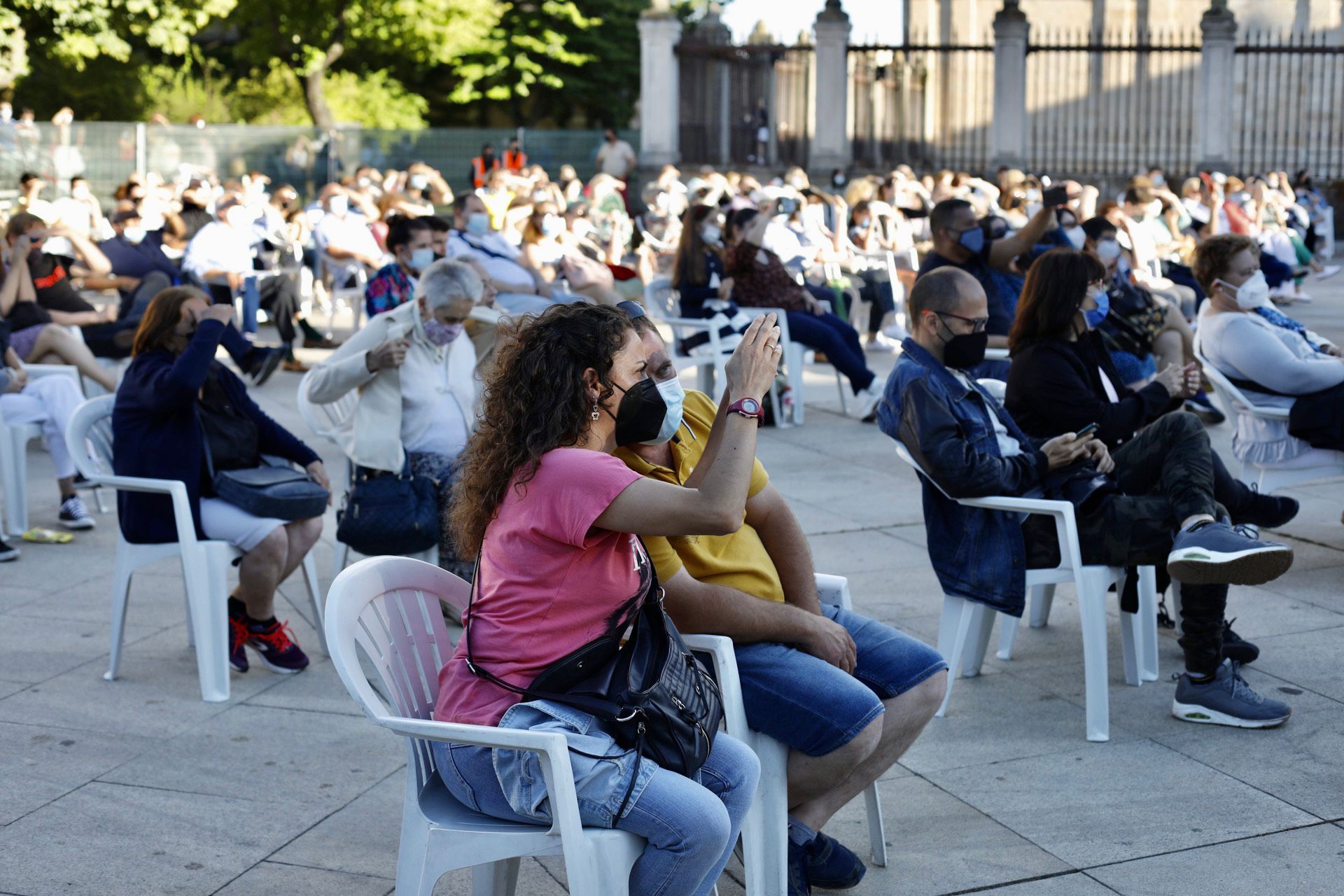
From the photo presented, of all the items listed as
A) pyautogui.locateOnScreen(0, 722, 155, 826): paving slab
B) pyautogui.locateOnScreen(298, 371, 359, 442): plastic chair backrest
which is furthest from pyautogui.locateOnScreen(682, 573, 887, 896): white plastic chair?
pyautogui.locateOnScreen(298, 371, 359, 442): plastic chair backrest

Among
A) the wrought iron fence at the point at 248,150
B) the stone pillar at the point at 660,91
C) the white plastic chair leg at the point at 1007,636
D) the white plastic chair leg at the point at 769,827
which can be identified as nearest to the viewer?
the white plastic chair leg at the point at 769,827

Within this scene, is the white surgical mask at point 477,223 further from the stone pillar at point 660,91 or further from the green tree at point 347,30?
the green tree at point 347,30

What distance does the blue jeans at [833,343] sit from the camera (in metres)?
10.7

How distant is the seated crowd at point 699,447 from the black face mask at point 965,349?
0.04 feet

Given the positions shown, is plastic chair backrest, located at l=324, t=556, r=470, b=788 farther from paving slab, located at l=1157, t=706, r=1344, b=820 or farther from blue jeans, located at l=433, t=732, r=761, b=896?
paving slab, located at l=1157, t=706, r=1344, b=820

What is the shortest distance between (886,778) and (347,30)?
35.8 m

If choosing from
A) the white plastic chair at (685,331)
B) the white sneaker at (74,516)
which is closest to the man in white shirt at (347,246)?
the white plastic chair at (685,331)

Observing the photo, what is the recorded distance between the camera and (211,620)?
5.17m

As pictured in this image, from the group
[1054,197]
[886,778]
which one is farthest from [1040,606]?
[1054,197]

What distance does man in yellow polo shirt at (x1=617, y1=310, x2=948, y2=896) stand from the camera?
3.46 m

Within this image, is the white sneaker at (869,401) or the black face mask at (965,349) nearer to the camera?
the black face mask at (965,349)

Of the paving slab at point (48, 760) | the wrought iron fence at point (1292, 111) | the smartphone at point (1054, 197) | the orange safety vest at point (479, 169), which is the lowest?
the paving slab at point (48, 760)

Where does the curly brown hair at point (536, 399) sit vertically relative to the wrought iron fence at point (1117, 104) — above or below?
below

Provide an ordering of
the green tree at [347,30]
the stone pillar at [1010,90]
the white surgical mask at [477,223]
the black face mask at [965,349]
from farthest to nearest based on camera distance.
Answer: the green tree at [347,30] → the stone pillar at [1010,90] → the white surgical mask at [477,223] → the black face mask at [965,349]
